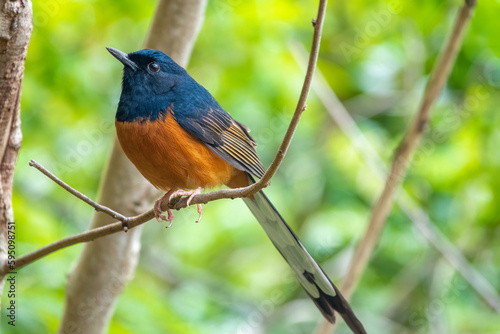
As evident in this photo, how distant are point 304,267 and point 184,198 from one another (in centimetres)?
87

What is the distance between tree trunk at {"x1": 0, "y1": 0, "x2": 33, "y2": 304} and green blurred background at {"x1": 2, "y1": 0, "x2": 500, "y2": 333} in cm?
A: 124

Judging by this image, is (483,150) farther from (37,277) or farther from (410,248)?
(37,277)

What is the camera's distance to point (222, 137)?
335 cm

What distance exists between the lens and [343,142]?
6.36 metres

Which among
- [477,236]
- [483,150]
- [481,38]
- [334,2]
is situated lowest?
[477,236]

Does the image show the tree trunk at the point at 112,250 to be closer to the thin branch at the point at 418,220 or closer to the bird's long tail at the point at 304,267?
the bird's long tail at the point at 304,267

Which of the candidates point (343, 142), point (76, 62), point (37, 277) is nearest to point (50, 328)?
point (37, 277)

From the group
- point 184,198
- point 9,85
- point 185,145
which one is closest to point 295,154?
point 185,145

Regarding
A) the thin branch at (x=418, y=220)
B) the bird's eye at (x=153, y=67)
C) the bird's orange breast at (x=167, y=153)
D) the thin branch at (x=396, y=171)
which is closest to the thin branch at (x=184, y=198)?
the bird's orange breast at (x=167, y=153)

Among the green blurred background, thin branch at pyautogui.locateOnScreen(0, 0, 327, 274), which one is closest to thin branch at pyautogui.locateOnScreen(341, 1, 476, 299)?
the green blurred background

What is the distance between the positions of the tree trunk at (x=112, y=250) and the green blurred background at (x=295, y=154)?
1.34 feet

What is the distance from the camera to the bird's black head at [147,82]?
3186mm

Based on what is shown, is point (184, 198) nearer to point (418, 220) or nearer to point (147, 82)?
point (147, 82)

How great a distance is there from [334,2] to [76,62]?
2878mm
